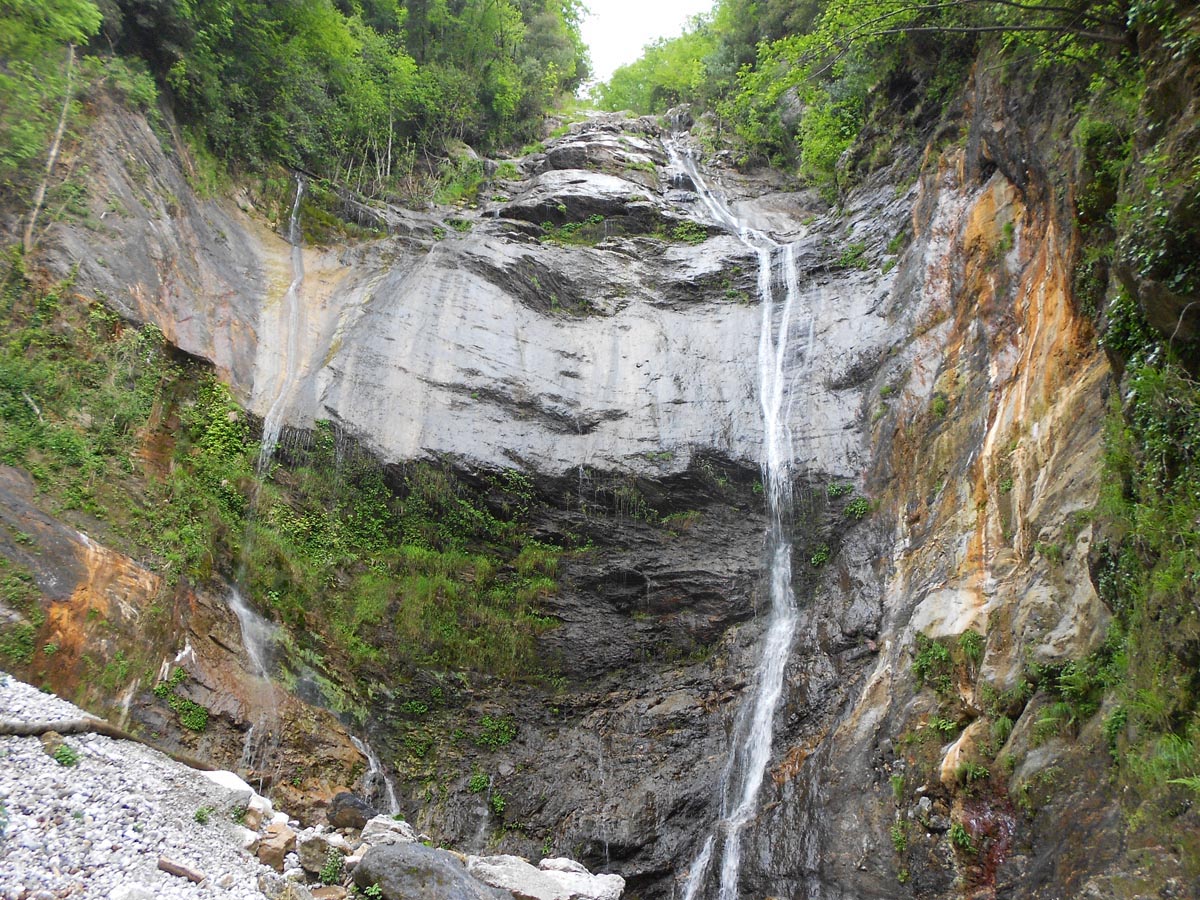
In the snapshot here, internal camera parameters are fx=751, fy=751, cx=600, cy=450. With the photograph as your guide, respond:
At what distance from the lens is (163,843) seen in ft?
21.3

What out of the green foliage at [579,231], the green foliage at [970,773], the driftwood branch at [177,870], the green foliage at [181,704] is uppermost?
the green foliage at [579,231]

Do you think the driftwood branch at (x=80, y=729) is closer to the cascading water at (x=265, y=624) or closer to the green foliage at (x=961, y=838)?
the cascading water at (x=265, y=624)

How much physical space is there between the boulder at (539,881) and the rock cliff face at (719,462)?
223 centimetres

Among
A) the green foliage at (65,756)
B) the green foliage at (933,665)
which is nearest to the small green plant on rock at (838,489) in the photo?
the green foliage at (933,665)

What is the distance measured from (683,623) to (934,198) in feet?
30.2

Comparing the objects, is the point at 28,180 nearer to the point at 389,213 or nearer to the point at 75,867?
the point at 389,213

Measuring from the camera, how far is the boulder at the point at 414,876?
269 inches

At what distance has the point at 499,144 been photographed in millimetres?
25516

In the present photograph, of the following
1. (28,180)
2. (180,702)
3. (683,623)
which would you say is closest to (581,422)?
(683,623)

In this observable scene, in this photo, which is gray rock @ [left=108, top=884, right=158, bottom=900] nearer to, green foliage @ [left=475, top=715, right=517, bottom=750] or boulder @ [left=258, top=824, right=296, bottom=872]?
boulder @ [left=258, top=824, right=296, bottom=872]

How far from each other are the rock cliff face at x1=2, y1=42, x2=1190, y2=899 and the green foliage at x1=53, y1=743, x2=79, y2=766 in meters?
1.94

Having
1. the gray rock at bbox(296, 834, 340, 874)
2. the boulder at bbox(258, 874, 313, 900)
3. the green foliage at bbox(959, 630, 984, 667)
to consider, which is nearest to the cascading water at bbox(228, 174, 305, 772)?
the gray rock at bbox(296, 834, 340, 874)

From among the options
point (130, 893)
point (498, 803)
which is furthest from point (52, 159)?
point (498, 803)

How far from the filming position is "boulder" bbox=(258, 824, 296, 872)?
7.13 metres
